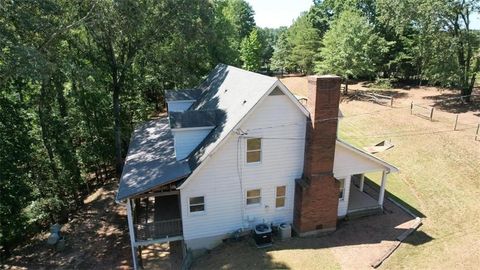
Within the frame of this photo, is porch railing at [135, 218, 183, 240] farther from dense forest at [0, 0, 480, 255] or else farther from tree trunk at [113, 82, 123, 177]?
tree trunk at [113, 82, 123, 177]

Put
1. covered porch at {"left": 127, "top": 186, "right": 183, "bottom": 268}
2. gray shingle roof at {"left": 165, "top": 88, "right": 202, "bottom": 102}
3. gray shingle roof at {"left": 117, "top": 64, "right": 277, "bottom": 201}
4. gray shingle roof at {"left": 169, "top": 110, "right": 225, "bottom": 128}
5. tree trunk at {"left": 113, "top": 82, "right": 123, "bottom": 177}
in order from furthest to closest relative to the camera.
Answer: tree trunk at {"left": 113, "top": 82, "right": 123, "bottom": 177}, gray shingle roof at {"left": 165, "top": 88, "right": 202, "bottom": 102}, gray shingle roof at {"left": 169, "top": 110, "right": 225, "bottom": 128}, covered porch at {"left": 127, "top": 186, "right": 183, "bottom": 268}, gray shingle roof at {"left": 117, "top": 64, "right": 277, "bottom": 201}

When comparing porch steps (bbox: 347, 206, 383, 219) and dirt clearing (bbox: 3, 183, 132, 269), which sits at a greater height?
porch steps (bbox: 347, 206, 383, 219)

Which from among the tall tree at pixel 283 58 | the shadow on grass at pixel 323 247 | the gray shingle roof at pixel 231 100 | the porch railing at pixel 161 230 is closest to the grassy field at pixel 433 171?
the shadow on grass at pixel 323 247

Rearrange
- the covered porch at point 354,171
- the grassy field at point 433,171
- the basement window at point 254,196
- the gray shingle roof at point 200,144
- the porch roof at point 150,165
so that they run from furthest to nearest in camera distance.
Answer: the covered porch at point 354,171
the basement window at point 254,196
the gray shingle roof at point 200,144
the porch roof at point 150,165
the grassy field at point 433,171

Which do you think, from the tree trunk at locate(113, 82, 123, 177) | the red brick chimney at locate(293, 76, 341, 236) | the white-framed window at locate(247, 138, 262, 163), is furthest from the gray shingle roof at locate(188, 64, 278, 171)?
the tree trunk at locate(113, 82, 123, 177)

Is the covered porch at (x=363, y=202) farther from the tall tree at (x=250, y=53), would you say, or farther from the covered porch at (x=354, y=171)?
the tall tree at (x=250, y=53)

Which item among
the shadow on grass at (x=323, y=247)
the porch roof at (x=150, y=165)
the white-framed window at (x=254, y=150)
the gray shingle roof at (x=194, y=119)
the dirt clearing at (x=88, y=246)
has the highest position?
the gray shingle roof at (x=194, y=119)

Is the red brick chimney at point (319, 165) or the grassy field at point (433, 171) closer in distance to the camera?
the grassy field at point (433, 171)
